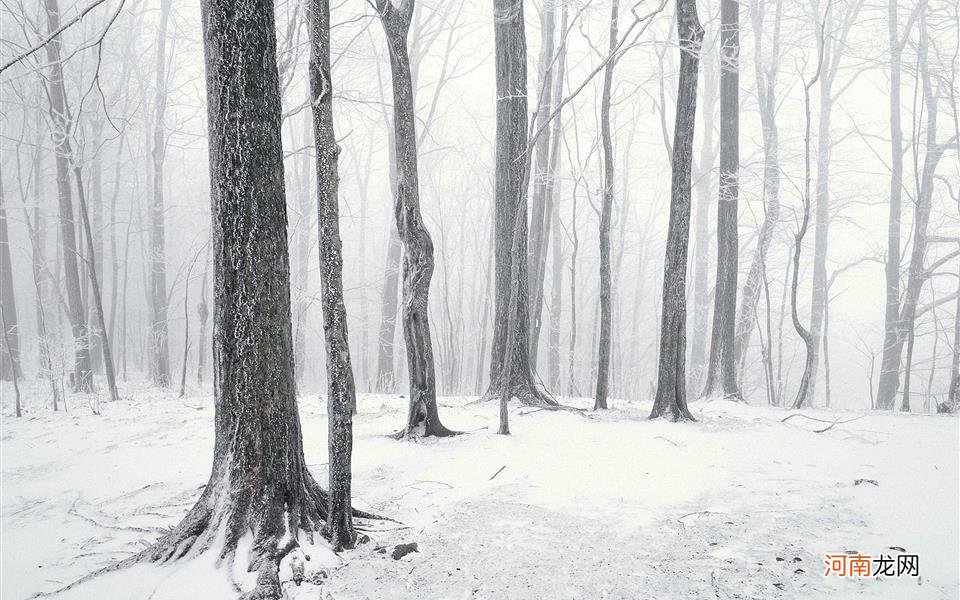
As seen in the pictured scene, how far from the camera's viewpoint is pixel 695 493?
3561 millimetres

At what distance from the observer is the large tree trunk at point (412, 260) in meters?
5.18

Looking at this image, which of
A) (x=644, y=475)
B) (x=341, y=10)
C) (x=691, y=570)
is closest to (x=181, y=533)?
(x=691, y=570)

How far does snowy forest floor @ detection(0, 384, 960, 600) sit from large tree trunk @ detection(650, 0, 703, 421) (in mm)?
407

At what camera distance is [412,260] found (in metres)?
5.26

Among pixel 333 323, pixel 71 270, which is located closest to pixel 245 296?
pixel 333 323

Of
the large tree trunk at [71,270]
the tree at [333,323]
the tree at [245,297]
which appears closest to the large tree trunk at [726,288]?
the tree at [333,323]

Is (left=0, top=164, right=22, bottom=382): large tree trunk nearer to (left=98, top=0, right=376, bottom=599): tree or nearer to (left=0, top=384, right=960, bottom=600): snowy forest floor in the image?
(left=0, top=384, right=960, bottom=600): snowy forest floor

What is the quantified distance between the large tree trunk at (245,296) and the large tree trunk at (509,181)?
14.3ft

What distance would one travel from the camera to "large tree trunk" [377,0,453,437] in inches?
204

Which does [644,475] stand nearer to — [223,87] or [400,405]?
[223,87]

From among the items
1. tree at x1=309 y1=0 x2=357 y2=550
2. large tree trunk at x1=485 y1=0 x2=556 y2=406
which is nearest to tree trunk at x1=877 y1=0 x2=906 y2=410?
large tree trunk at x1=485 y1=0 x2=556 y2=406

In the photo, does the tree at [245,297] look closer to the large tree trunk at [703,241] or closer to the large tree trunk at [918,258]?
the large tree trunk at [703,241]

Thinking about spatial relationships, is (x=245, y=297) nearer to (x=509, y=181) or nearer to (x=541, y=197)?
(x=509, y=181)

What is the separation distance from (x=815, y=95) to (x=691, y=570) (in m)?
21.0
